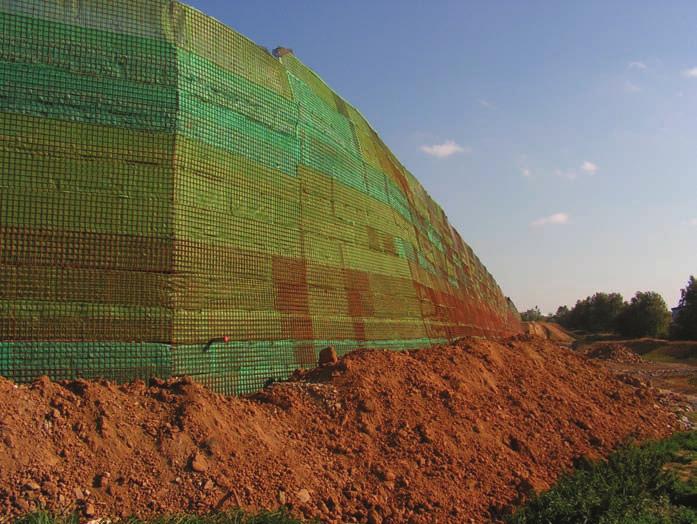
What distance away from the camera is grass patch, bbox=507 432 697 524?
5781 millimetres

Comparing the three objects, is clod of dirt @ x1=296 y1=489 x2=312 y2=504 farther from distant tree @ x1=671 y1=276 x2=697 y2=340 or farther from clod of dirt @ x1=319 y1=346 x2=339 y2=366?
distant tree @ x1=671 y1=276 x2=697 y2=340

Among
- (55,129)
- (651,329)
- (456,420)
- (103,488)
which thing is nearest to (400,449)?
(456,420)

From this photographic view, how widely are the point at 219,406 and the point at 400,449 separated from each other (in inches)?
76.8

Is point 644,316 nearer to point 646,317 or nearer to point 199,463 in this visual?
point 646,317

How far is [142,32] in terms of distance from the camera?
21.9ft

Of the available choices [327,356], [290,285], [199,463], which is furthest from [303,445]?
[290,285]

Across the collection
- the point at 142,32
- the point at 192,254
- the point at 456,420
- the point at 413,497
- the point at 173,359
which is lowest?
the point at 413,497

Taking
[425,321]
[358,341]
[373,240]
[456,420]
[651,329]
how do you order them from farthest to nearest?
[651,329], [425,321], [373,240], [358,341], [456,420]

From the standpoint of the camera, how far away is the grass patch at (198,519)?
3512mm

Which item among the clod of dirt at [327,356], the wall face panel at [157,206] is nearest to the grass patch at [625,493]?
the clod of dirt at [327,356]

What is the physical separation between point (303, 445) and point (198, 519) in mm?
1580

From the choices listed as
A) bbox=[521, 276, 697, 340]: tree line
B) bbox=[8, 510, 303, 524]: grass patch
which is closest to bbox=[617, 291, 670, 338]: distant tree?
bbox=[521, 276, 697, 340]: tree line

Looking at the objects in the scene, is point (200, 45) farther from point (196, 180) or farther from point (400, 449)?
point (400, 449)

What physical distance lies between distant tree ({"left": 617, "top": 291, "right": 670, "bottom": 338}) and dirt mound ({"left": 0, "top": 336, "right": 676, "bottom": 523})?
A: 4584 cm
